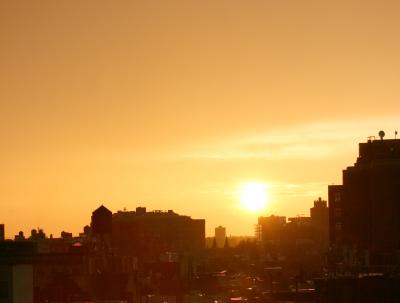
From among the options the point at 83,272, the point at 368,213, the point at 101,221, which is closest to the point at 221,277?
the point at 101,221

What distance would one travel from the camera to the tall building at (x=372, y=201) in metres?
144

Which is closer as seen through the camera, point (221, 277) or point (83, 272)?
point (83, 272)

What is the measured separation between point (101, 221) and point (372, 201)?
3660cm

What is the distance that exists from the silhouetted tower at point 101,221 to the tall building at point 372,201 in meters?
31.5

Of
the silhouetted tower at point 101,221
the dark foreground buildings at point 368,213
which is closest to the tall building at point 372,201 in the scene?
the dark foreground buildings at point 368,213

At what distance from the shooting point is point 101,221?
156125mm

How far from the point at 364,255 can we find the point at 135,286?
28.6 metres

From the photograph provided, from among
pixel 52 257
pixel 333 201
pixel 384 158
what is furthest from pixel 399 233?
pixel 52 257

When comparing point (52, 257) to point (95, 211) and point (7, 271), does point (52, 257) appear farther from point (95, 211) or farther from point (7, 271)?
point (7, 271)

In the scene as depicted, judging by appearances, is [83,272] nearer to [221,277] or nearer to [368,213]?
[368,213]

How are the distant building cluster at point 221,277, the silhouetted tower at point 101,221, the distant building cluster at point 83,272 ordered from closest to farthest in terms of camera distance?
the distant building cluster at point 83,272 → the distant building cluster at point 221,277 → the silhouetted tower at point 101,221

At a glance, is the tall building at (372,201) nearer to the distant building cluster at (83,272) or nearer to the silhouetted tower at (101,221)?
the distant building cluster at (83,272)

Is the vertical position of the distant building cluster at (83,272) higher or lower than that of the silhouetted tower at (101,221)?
lower

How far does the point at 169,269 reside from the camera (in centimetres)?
15275
